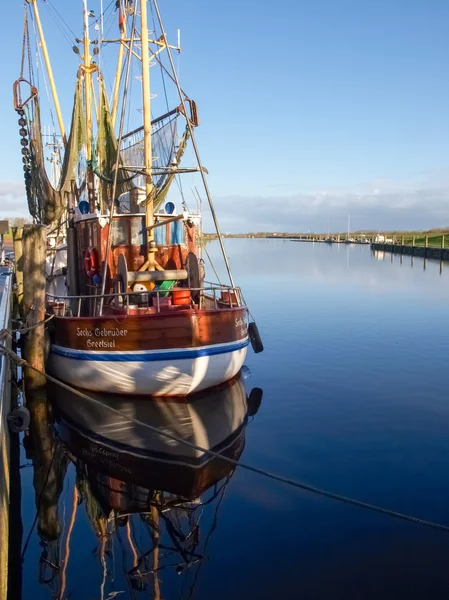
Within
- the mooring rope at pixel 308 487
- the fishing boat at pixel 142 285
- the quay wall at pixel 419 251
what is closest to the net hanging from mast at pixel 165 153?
the fishing boat at pixel 142 285

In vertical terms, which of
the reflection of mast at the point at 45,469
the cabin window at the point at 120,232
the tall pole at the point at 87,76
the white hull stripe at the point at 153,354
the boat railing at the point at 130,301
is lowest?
the reflection of mast at the point at 45,469

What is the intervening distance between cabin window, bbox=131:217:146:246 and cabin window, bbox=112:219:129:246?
0.51ft

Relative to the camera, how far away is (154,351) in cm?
1228

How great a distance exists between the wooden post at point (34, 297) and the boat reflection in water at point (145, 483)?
37.1 inches

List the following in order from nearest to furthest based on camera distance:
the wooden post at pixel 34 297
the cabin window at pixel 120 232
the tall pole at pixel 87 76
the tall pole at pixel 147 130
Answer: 1. the wooden post at pixel 34 297
2. the tall pole at pixel 147 130
3. the cabin window at pixel 120 232
4. the tall pole at pixel 87 76

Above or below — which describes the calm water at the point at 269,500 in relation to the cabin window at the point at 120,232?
below

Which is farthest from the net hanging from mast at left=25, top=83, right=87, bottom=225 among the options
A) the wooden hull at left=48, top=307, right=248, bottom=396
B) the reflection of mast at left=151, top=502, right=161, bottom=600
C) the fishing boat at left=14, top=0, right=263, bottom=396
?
the reflection of mast at left=151, top=502, right=161, bottom=600

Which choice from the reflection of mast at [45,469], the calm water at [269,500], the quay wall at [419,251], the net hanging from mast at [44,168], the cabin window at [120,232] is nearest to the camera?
the calm water at [269,500]

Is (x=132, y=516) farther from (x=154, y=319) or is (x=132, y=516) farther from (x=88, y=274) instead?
(x=88, y=274)

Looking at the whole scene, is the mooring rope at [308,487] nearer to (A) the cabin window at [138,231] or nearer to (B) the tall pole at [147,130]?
(B) the tall pole at [147,130]

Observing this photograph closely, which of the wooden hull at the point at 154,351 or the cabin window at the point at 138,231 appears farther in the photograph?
the cabin window at the point at 138,231

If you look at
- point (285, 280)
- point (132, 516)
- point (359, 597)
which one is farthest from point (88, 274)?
point (285, 280)

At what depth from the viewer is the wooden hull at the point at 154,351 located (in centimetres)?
1227

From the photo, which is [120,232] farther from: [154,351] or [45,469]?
[45,469]
